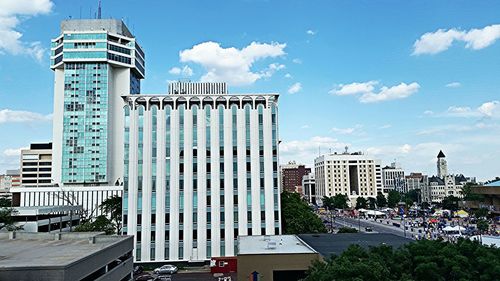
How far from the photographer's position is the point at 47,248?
39.0 metres

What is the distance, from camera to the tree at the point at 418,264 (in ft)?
81.8

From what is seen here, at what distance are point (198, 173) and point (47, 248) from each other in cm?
3094

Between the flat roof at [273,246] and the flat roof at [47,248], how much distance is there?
13.8 metres

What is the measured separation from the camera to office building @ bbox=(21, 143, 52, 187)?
155m

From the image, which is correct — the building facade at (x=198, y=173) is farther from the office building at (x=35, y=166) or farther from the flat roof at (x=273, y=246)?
the office building at (x=35, y=166)

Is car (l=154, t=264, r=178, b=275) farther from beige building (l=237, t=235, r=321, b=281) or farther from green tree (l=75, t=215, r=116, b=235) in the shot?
beige building (l=237, t=235, r=321, b=281)

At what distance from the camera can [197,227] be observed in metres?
66.1

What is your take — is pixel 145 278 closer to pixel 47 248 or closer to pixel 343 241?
pixel 47 248

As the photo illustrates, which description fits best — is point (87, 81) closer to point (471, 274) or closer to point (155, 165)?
point (155, 165)

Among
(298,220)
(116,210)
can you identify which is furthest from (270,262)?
(116,210)

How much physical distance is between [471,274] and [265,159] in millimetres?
43712


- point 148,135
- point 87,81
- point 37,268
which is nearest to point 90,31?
point 87,81

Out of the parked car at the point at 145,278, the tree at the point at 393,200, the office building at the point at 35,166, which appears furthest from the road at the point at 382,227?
the office building at the point at 35,166

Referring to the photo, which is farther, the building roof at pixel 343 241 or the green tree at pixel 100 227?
the green tree at pixel 100 227
